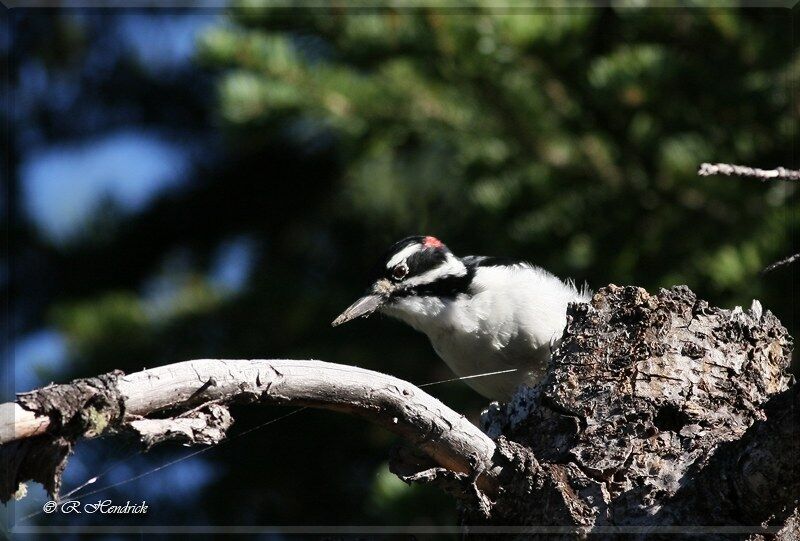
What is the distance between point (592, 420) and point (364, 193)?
3.27 m

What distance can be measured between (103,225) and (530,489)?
442cm

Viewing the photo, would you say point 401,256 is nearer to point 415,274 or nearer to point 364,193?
point 415,274

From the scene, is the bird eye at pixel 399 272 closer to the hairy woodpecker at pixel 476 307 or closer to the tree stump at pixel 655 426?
the hairy woodpecker at pixel 476 307

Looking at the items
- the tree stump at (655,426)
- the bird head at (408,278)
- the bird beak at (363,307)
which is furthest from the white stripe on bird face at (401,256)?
the tree stump at (655,426)

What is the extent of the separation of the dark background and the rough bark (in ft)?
3.79

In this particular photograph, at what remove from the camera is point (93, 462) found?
9.66 ft

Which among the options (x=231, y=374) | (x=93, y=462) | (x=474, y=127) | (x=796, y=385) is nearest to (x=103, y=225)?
(x=474, y=127)

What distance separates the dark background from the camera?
398 centimetres

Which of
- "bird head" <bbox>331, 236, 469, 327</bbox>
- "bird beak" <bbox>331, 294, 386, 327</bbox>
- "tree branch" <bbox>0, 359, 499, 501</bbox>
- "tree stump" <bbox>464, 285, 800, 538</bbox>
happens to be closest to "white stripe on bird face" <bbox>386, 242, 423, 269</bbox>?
"bird head" <bbox>331, 236, 469, 327</bbox>

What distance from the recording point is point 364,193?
17.9 feet

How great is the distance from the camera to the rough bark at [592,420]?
181 cm

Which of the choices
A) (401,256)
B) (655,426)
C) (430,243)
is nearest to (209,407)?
(655,426)

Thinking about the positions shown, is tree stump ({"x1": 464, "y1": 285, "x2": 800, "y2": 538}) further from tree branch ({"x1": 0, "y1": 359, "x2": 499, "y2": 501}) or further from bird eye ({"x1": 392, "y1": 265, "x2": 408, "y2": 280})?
bird eye ({"x1": 392, "y1": 265, "x2": 408, "y2": 280})

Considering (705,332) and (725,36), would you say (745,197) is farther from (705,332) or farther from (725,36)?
(705,332)
